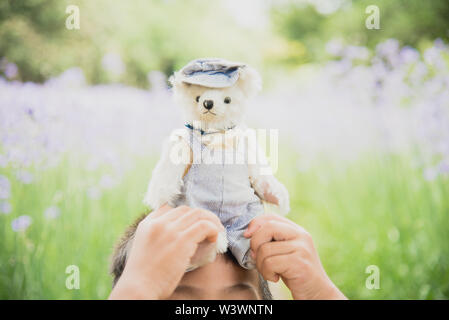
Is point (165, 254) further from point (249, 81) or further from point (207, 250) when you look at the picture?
point (249, 81)

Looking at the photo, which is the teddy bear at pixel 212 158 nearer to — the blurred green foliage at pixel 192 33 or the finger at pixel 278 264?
the finger at pixel 278 264

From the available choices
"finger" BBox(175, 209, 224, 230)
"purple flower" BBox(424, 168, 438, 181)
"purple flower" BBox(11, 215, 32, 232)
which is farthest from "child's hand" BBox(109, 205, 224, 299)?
"purple flower" BBox(424, 168, 438, 181)

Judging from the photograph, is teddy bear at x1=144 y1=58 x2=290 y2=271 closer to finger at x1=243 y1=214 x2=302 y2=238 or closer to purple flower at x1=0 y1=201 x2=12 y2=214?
finger at x1=243 y1=214 x2=302 y2=238

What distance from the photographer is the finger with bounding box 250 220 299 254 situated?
29.5 inches

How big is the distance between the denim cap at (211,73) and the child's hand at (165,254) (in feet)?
0.81

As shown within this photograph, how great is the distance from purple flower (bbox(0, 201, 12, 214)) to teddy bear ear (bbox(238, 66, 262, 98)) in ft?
3.09

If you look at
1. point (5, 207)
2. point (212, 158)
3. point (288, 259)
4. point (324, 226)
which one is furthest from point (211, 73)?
point (324, 226)

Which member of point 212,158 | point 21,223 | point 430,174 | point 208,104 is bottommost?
point 21,223

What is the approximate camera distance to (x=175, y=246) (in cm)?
71

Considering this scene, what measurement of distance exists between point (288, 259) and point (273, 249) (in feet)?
0.11

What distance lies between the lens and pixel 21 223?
127cm

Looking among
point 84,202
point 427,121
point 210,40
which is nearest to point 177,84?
point 84,202

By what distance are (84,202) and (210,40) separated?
2.64 feet

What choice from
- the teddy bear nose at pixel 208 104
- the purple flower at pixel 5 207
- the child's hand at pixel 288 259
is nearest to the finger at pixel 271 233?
the child's hand at pixel 288 259
